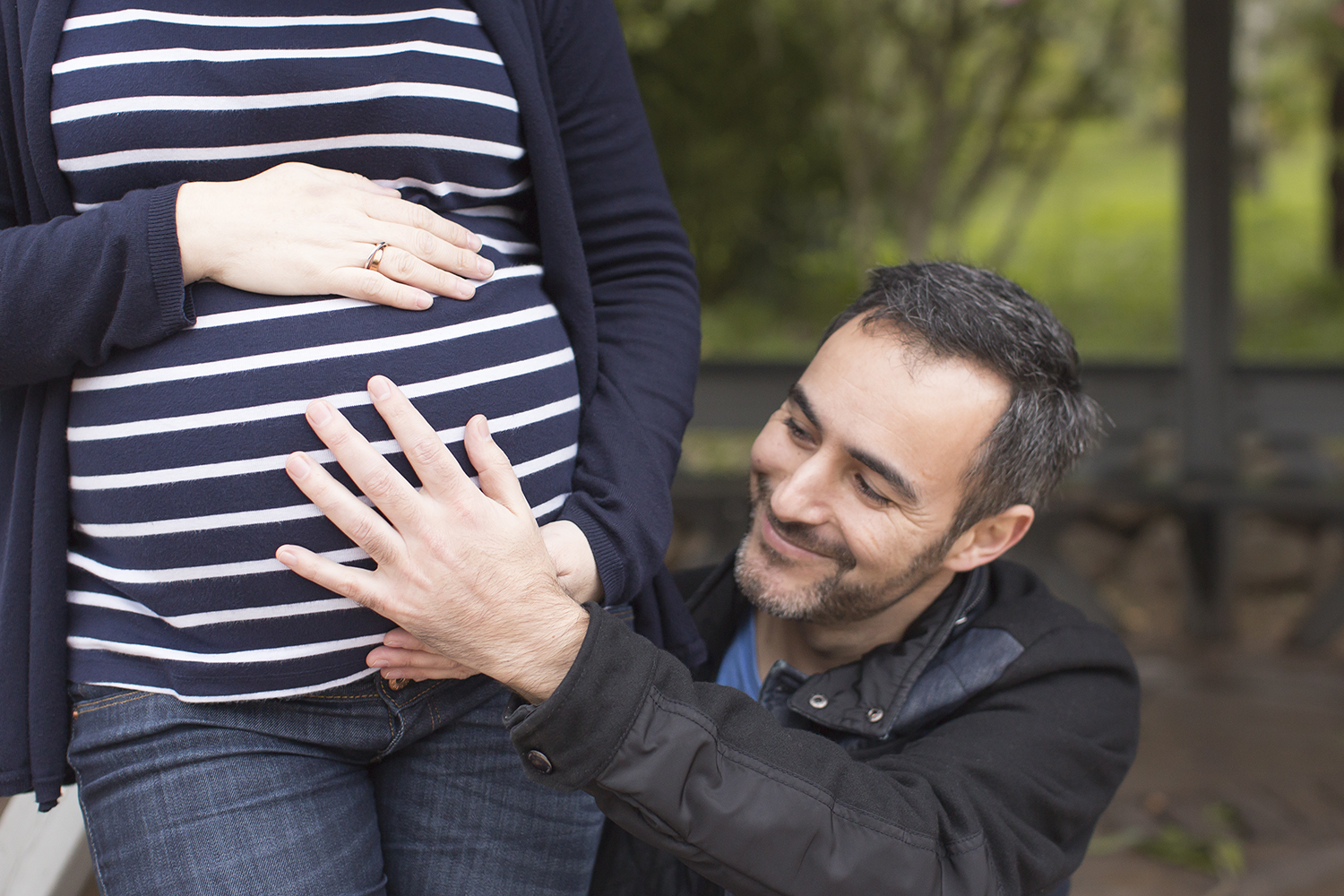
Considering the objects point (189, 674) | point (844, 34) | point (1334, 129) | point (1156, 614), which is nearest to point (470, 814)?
point (189, 674)

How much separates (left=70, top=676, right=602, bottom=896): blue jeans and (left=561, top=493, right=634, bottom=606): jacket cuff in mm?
172

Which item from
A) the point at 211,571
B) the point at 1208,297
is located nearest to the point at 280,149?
the point at 211,571

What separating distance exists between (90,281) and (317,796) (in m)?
0.50

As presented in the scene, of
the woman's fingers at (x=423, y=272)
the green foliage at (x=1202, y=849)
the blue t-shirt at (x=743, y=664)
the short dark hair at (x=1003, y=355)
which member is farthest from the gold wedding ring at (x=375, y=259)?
the green foliage at (x=1202, y=849)

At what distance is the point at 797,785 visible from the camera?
107 centimetres

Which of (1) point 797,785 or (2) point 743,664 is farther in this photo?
(2) point 743,664

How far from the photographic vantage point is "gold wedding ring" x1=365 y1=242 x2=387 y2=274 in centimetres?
93

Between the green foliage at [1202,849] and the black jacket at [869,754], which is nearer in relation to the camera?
the black jacket at [869,754]

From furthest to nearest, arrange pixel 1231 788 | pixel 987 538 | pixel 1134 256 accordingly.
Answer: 1. pixel 1134 256
2. pixel 1231 788
3. pixel 987 538

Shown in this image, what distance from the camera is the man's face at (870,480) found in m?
1.42

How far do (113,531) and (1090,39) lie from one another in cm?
757

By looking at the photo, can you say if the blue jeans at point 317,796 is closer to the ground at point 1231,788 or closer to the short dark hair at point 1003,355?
the short dark hair at point 1003,355

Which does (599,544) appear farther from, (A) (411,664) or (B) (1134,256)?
(B) (1134,256)

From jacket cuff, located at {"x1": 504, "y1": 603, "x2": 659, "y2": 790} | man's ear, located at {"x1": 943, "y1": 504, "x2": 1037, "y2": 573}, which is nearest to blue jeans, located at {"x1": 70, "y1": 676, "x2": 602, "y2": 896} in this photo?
jacket cuff, located at {"x1": 504, "y1": 603, "x2": 659, "y2": 790}
